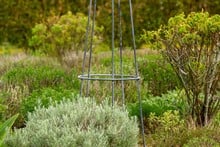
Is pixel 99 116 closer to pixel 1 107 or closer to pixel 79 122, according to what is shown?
pixel 79 122

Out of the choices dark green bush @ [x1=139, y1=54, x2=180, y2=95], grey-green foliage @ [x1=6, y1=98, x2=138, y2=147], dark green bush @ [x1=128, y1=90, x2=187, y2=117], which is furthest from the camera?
dark green bush @ [x1=139, y1=54, x2=180, y2=95]

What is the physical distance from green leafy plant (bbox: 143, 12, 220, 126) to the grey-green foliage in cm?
194

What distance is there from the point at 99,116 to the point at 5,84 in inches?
138

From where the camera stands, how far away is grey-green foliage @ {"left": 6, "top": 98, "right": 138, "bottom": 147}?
504 cm

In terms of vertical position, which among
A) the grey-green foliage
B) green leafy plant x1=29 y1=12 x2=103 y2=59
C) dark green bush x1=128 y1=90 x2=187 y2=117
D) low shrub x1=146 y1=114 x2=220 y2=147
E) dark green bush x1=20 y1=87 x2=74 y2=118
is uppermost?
green leafy plant x1=29 y1=12 x2=103 y2=59

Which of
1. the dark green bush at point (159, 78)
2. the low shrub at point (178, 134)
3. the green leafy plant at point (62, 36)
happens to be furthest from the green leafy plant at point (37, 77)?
the green leafy plant at point (62, 36)

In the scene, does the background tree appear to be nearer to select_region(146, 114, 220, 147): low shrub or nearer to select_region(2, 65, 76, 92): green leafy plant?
select_region(2, 65, 76, 92): green leafy plant

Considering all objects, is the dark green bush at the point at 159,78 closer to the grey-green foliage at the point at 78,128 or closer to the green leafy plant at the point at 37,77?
the green leafy plant at the point at 37,77

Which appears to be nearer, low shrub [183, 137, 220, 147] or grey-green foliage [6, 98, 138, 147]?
grey-green foliage [6, 98, 138, 147]

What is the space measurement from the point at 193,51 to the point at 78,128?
8.78 ft

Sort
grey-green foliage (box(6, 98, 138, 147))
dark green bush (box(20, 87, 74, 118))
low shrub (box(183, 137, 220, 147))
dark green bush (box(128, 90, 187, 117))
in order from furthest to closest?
1. dark green bush (box(128, 90, 187, 117))
2. dark green bush (box(20, 87, 74, 118))
3. low shrub (box(183, 137, 220, 147))
4. grey-green foliage (box(6, 98, 138, 147))

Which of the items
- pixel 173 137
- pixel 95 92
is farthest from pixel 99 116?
pixel 95 92

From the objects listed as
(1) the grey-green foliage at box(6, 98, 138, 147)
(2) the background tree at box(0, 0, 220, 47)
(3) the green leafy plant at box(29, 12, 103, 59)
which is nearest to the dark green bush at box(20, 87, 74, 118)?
(1) the grey-green foliage at box(6, 98, 138, 147)

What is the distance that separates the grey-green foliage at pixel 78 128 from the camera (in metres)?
5.04
